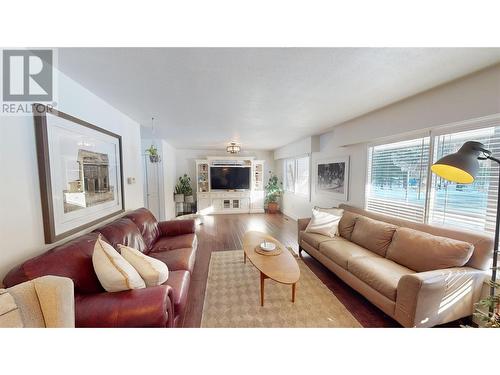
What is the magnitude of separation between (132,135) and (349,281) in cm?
367

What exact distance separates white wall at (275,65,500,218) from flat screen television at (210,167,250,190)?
2811mm

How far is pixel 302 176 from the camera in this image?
4.97 metres

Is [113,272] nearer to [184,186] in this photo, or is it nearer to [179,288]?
[179,288]

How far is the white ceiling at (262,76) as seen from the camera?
1220mm

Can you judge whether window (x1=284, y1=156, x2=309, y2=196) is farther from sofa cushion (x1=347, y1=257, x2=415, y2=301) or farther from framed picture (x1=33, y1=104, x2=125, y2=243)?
framed picture (x1=33, y1=104, x2=125, y2=243)

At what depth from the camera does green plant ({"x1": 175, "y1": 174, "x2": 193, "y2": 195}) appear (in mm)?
5719

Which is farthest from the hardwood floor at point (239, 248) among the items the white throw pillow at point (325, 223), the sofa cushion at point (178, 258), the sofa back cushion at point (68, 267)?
the sofa back cushion at point (68, 267)

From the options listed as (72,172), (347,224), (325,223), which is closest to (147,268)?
(72,172)

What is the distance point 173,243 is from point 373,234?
259 cm

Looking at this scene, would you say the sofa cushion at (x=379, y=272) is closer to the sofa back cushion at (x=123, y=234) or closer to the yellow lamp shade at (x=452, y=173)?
the yellow lamp shade at (x=452, y=173)

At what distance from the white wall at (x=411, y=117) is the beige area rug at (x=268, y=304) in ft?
5.83
